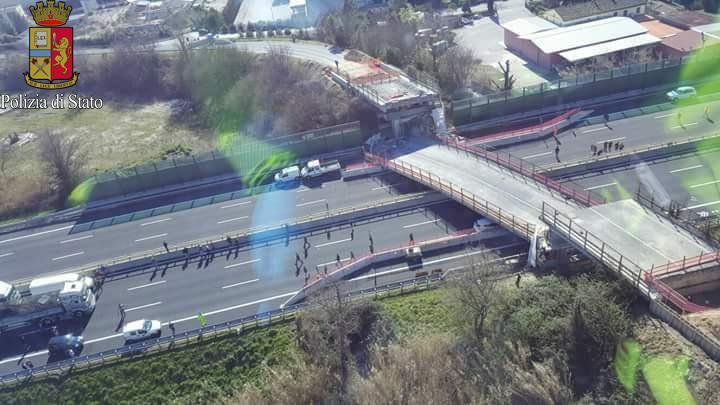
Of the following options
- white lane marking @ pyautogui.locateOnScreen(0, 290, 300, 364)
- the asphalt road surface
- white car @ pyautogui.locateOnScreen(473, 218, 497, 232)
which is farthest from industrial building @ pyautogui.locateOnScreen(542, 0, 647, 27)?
white lane marking @ pyautogui.locateOnScreen(0, 290, 300, 364)

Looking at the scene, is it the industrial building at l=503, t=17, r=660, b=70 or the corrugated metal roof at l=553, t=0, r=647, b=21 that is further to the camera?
the corrugated metal roof at l=553, t=0, r=647, b=21

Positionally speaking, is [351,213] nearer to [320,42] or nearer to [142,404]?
[142,404]

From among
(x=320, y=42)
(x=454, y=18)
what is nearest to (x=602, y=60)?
(x=454, y=18)

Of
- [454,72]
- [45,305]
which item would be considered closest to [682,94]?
[454,72]

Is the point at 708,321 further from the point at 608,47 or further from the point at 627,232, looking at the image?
the point at 608,47

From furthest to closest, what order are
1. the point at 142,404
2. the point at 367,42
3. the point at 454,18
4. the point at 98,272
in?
the point at 454,18 < the point at 367,42 < the point at 98,272 < the point at 142,404

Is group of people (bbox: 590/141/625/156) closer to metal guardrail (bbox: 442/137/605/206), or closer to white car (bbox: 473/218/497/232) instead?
metal guardrail (bbox: 442/137/605/206)

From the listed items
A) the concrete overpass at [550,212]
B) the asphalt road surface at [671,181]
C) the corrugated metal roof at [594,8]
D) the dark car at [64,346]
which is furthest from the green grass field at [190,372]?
the corrugated metal roof at [594,8]
